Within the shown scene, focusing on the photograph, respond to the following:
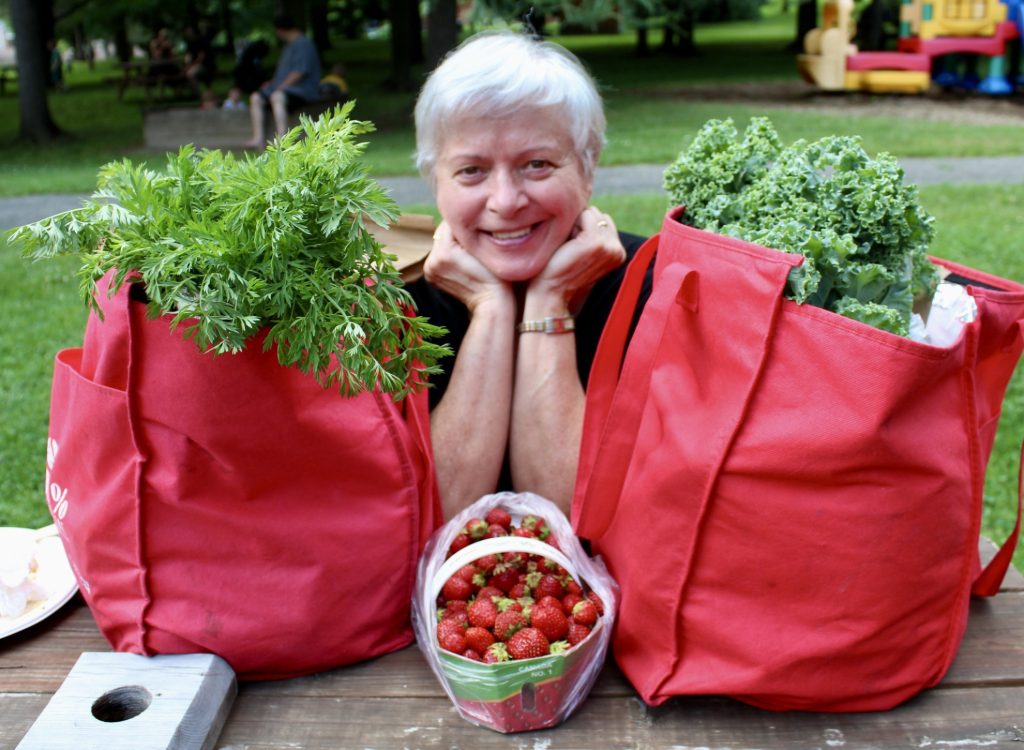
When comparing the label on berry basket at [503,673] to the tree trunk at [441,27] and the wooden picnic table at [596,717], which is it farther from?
the tree trunk at [441,27]

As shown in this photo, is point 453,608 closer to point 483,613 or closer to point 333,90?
point 483,613

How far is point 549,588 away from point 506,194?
846 mm

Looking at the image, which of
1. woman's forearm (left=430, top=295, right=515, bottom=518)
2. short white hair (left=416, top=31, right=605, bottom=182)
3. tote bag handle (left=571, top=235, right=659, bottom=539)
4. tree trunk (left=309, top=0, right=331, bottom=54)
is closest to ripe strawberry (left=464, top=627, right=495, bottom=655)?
tote bag handle (left=571, top=235, right=659, bottom=539)

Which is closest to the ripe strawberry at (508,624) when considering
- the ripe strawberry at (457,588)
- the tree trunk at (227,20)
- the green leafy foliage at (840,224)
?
the ripe strawberry at (457,588)

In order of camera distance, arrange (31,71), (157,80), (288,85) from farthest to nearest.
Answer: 1. (157,80)
2. (31,71)
3. (288,85)

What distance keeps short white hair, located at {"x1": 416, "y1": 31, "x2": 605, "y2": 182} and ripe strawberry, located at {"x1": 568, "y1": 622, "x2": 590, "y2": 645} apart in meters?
1.04

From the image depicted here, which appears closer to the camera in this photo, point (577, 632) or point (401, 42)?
point (577, 632)

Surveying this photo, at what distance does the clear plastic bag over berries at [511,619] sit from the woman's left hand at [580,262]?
0.60 m

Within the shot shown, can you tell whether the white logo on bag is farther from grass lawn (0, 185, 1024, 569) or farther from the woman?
grass lawn (0, 185, 1024, 569)

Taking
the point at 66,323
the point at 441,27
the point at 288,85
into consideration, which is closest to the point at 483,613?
the point at 66,323

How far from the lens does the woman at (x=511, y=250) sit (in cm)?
210

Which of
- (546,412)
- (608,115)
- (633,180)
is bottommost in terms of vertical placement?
(608,115)

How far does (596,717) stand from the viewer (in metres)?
1.68

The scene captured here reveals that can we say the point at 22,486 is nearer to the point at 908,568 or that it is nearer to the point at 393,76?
the point at 908,568
